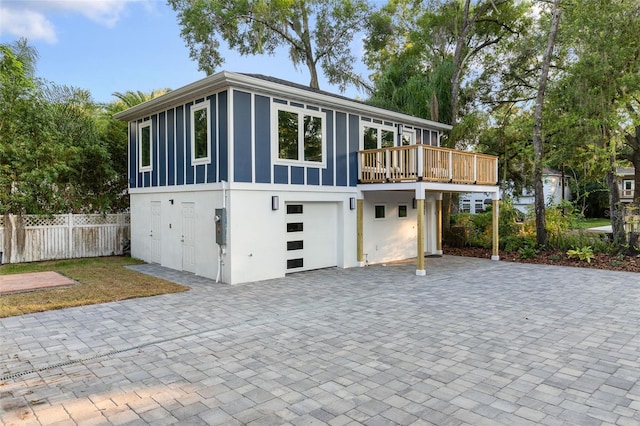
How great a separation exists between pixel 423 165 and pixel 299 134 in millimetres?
3208

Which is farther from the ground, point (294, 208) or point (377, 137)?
point (377, 137)

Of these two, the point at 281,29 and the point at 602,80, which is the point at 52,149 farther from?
the point at 602,80

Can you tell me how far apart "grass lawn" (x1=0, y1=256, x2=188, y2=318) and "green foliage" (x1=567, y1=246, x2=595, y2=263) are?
36.5 feet

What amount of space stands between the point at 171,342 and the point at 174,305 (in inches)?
76.4

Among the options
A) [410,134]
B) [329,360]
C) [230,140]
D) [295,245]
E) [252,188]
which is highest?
[410,134]

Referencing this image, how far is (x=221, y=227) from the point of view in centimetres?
870

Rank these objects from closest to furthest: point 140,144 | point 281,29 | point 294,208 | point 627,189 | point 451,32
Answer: point 294,208
point 140,144
point 451,32
point 281,29
point 627,189

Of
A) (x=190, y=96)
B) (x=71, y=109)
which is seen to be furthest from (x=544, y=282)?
(x=71, y=109)

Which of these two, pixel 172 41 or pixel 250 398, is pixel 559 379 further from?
pixel 172 41

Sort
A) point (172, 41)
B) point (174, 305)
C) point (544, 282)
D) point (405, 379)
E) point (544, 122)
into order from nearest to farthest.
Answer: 1. point (405, 379)
2. point (174, 305)
3. point (544, 282)
4. point (544, 122)
5. point (172, 41)

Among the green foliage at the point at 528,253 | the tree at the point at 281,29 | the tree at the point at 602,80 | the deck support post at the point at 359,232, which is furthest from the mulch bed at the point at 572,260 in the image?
the tree at the point at 281,29

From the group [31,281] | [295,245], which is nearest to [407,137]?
[295,245]

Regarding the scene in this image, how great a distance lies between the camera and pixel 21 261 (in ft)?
37.1

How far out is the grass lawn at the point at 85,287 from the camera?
668cm
